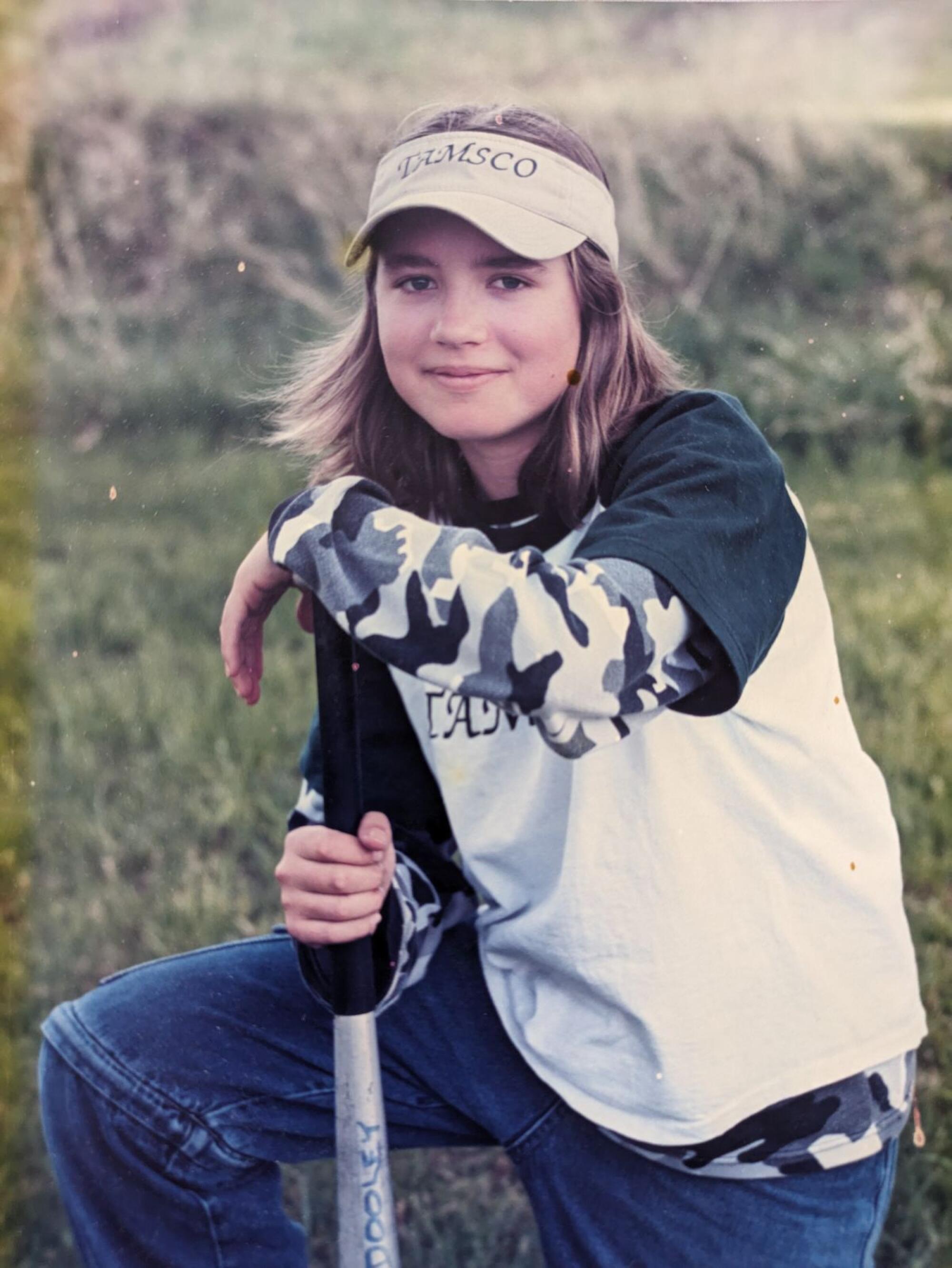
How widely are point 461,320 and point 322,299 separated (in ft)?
0.79

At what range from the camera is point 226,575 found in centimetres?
146

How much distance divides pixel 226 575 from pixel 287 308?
0.87ft

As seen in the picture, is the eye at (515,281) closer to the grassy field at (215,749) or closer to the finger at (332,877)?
the grassy field at (215,749)

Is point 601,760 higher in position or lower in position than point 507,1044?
higher

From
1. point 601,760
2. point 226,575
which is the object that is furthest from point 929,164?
point 226,575

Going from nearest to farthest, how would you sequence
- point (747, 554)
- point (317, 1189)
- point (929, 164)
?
1. point (747, 554)
2. point (929, 164)
3. point (317, 1189)

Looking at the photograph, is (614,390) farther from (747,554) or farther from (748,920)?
(748,920)

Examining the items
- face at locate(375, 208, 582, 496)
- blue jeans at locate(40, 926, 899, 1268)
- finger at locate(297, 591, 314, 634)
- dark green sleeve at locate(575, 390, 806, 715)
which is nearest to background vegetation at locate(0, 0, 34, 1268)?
blue jeans at locate(40, 926, 899, 1268)

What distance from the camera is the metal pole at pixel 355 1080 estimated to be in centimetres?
125

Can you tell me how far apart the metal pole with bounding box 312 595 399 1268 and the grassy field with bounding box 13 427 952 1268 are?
301 millimetres

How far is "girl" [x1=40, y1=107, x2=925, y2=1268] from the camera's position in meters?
1.12

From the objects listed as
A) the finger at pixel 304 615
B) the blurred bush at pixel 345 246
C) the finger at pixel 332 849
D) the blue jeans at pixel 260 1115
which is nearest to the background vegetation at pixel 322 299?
the blurred bush at pixel 345 246

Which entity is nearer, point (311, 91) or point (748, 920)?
point (748, 920)

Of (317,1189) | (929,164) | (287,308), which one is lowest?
(317,1189)
